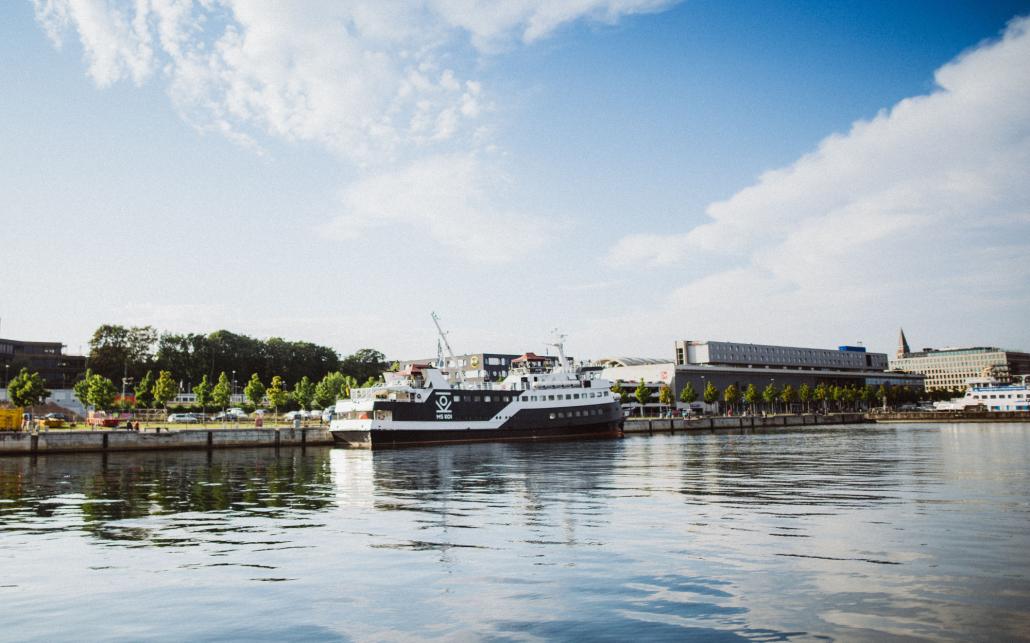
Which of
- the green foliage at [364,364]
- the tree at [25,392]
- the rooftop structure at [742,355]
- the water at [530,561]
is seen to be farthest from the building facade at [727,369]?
the water at [530,561]

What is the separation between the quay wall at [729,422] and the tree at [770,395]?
17.9 metres

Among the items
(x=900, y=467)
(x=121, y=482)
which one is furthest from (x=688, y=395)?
(x=121, y=482)

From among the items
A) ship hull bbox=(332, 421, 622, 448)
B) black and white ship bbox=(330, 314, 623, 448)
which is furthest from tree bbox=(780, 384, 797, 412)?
ship hull bbox=(332, 421, 622, 448)

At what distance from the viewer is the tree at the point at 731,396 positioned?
156500 millimetres

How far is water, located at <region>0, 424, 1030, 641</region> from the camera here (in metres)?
9.92

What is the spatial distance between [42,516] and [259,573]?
13.1 metres

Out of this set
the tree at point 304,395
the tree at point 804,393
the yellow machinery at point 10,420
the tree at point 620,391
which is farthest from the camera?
the tree at point 804,393

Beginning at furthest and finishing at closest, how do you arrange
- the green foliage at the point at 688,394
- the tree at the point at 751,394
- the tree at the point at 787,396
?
the tree at the point at 787,396
the tree at the point at 751,394
the green foliage at the point at 688,394

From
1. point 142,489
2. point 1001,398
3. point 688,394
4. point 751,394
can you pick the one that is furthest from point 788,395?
point 142,489

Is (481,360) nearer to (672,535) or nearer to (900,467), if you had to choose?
(900,467)

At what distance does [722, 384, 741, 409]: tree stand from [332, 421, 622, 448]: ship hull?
82.4 m

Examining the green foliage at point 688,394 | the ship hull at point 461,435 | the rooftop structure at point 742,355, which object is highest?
the rooftop structure at point 742,355

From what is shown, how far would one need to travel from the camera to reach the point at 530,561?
14133 mm

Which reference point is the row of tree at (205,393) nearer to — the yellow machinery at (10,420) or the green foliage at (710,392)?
the yellow machinery at (10,420)
